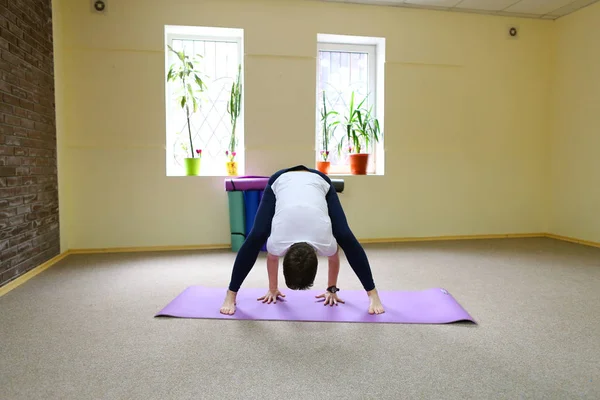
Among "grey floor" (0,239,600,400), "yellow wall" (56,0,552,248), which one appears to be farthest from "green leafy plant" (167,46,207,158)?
"grey floor" (0,239,600,400)

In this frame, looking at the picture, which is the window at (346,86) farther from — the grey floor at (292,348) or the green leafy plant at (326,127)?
the grey floor at (292,348)

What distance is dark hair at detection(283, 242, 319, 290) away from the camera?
182 centimetres

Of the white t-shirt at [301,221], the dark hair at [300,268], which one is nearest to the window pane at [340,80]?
the white t-shirt at [301,221]

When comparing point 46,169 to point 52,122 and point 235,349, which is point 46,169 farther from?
point 235,349

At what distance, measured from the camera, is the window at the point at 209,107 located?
4.13 metres

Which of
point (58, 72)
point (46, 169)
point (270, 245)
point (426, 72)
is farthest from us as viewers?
point (426, 72)

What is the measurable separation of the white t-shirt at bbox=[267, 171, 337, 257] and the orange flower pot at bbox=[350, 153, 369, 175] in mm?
2209

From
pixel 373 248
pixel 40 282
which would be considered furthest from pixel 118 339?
pixel 373 248

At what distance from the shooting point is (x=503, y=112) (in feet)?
15.0

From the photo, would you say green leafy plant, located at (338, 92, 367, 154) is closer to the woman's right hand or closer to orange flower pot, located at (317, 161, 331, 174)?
orange flower pot, located at (317, 161, 331, 174)

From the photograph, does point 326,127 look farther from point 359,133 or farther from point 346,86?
point 346,86

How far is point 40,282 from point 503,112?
464 cm

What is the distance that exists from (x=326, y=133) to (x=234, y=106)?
1.00 metres

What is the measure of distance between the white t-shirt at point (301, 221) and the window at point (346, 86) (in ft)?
7.66
